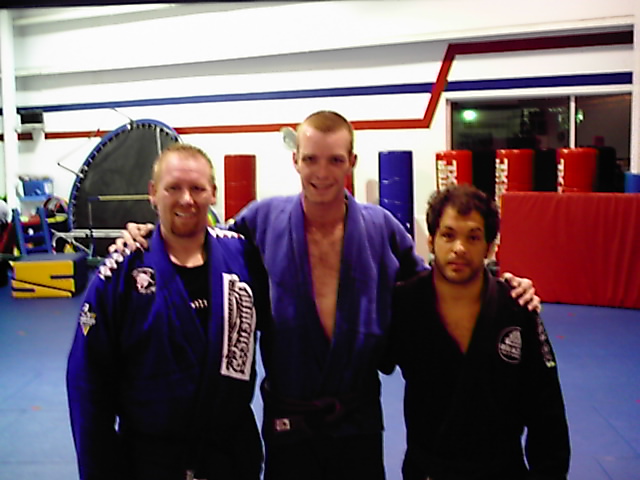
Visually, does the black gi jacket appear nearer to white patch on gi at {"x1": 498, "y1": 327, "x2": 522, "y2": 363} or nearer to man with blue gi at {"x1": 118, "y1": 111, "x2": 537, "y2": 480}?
white patch on gi at {"x1": 498, "y1": 327, "x2": 522, "y2": 363}

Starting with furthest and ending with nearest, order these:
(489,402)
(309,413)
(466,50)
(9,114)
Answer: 1. (9,114)
2. (466,50)
3. (309,413)
4. (489,402)

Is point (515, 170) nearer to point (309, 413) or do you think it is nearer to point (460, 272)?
point (460, 272)

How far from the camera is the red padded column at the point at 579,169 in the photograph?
632 cm

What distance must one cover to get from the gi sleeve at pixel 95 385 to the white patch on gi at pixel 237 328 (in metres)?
0.30

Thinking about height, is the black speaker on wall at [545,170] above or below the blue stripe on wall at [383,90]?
below

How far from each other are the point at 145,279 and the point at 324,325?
52 cm

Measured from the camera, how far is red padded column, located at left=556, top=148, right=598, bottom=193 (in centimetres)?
632

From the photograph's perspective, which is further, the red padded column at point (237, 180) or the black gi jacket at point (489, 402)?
the red padded column at point (237, 180)

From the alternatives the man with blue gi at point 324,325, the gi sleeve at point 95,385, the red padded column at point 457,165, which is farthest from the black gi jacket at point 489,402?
the red padded column at point 457,165

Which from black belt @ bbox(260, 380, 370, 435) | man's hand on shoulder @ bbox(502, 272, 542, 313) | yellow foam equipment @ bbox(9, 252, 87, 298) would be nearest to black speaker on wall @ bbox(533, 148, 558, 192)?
yellow foam equipment @ bbox(9, 252, 87, 298)

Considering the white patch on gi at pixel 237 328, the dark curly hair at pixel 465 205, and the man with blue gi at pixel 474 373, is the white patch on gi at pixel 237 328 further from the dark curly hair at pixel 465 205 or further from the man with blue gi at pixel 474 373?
the dark curly hair at pixel 465 205

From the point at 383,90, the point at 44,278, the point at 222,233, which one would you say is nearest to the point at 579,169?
the point at 383,90

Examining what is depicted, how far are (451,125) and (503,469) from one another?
22.6 ft

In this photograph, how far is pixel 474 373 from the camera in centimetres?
167
